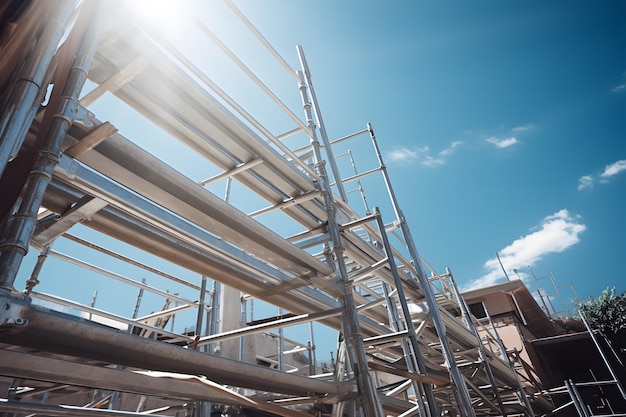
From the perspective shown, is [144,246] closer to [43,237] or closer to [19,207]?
[43,237]

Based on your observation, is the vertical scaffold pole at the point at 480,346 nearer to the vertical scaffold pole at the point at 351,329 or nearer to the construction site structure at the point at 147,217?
the construction site structure at the point at 147,217

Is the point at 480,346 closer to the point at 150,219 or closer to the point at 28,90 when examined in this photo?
the point at 150,219

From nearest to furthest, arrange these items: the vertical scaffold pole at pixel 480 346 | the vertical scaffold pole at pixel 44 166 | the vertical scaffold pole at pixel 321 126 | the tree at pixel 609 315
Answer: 1. the vertical scaffold pole at pixel 44 166
2. the vertical scaffold pole at pixel 321 126
3. the vertical scaffold pole at pixel 480 346
4. the tree at pixel 609 315

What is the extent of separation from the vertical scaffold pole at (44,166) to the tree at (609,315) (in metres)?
23.3

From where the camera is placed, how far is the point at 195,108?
347 centimetres

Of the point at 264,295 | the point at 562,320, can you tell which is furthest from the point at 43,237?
the point at 562,320

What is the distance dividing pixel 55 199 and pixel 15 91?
1039 mm

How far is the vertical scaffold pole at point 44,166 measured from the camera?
55.7 inches

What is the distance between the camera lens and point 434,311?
18.5ft

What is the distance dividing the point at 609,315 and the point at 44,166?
25894mm

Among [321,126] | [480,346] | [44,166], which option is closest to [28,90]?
[44,166]

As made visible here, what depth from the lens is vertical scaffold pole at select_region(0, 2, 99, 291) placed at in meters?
1.42

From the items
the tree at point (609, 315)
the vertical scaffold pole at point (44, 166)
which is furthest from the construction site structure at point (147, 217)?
the tree at point (609, 315)

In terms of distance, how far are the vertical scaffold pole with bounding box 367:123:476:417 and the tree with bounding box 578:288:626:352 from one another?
17.9 metres
